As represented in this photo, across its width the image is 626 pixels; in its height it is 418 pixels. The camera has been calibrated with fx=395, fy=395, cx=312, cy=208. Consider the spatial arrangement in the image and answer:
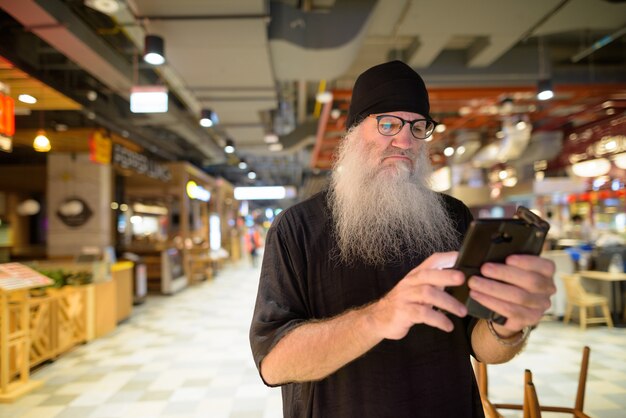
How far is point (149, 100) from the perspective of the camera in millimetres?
4930

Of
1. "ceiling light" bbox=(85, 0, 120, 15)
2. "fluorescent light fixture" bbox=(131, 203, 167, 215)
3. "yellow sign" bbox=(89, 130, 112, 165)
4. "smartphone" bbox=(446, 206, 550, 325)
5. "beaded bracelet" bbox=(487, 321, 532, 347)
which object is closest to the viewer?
"smartphone" bbox=(446, 206, 550, 325)

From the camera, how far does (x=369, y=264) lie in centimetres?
105

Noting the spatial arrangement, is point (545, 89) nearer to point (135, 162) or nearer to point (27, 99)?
point (27, 99)

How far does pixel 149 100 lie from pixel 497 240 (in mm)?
5063

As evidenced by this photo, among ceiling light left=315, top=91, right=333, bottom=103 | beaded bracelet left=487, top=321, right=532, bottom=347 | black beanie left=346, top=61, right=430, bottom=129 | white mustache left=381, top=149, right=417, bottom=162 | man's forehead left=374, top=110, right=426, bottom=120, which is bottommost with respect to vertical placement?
beaded bracelet left=487, top=321, right=532, bottom=347

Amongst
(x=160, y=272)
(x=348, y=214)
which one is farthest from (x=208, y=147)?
(x=348, y=214)

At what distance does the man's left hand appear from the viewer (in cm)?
68

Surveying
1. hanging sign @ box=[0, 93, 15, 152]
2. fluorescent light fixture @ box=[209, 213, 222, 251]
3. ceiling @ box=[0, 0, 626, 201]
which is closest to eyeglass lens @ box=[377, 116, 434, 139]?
ceiling @ box=[0, 0, 626, 201]

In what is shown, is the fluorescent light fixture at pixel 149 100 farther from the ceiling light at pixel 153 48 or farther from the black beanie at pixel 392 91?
the black beanie at pixel 392 91

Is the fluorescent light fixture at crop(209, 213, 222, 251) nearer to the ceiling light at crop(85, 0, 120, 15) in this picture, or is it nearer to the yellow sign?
the yellow sign

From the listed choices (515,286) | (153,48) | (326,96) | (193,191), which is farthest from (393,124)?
(193,191)

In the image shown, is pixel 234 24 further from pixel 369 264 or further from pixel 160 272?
pixel 160 272

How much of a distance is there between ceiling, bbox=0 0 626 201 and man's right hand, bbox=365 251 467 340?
12.4 feet

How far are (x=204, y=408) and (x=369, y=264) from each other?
3.25 metres
